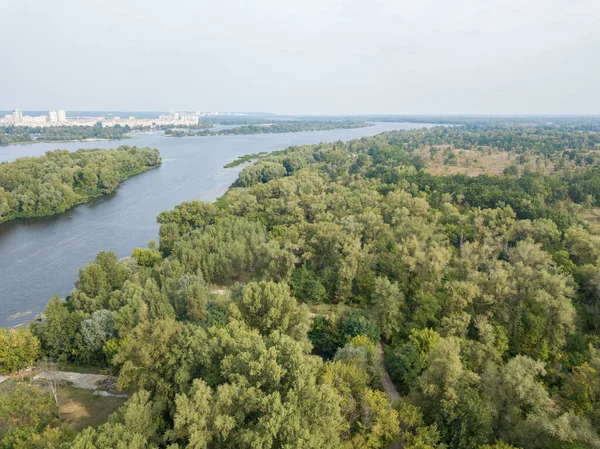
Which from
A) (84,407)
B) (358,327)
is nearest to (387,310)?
(358,327)

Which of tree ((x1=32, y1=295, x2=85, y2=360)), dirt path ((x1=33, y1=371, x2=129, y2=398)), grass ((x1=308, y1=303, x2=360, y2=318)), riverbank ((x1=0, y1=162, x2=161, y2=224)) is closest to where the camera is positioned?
dirt path ((x1=33, y1=371, x2=129, y2=398))

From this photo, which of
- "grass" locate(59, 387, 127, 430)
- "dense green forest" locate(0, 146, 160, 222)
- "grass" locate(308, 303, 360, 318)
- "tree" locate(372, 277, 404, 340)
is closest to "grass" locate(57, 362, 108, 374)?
"grass" locate(59, 387, 127, 430)

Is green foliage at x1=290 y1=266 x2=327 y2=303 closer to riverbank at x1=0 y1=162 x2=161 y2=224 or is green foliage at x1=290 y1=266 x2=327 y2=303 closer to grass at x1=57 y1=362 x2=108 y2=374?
grass at x1=57 y1=362 x2=108 y2=374

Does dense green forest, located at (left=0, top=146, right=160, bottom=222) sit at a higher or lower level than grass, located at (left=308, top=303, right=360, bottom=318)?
higher

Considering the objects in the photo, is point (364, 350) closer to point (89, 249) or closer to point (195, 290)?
point (195, 290)

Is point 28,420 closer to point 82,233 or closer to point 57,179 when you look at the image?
point 82,233
